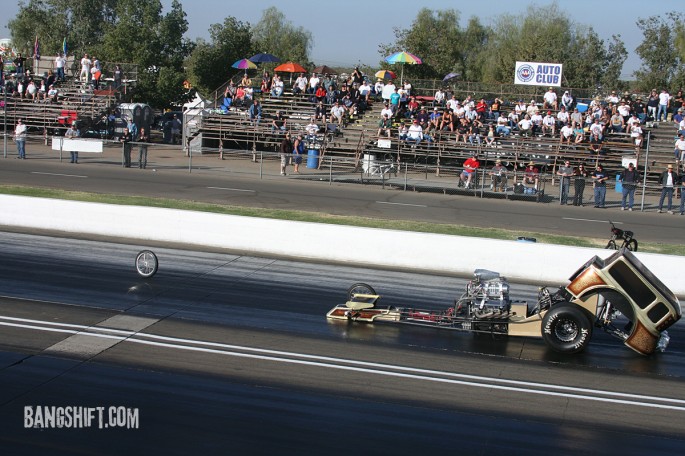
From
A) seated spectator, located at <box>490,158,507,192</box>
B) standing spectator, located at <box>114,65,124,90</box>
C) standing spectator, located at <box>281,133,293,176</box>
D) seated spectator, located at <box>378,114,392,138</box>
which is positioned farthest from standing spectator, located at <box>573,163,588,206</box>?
standing spectator, located at <box>114,65,124,90</box>

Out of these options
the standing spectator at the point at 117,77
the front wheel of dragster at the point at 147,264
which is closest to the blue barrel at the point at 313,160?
the standing spectator at the point at 117,77

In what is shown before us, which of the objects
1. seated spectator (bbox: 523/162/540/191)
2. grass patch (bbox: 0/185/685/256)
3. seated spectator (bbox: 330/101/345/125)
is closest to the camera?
grass patch (bbox: 0/185/685/256)

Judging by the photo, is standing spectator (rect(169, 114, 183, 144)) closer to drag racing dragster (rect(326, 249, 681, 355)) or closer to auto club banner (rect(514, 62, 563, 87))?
auto club banner (rect(514, 62, 563, 87))

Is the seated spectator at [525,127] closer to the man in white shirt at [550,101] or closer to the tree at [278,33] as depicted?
the man in white shirt at [550,101]

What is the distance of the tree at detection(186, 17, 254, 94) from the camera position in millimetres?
53906

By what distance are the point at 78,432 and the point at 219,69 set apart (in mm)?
47887

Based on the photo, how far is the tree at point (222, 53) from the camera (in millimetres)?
53906

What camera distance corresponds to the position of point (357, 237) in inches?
730

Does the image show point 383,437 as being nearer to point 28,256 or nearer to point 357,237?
point 357,237

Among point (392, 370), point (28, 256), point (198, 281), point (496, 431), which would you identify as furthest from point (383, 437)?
point (28, 256)

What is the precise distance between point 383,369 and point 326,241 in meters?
7.63

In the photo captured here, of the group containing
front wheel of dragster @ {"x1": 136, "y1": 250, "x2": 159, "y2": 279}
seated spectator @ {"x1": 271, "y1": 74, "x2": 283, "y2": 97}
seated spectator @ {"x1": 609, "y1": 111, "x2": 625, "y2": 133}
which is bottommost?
front wheel of dragster @ {"x1": 136, "y1": 250, "x2": 159, "y2": 279}

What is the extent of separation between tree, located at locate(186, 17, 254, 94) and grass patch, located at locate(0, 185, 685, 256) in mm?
29566

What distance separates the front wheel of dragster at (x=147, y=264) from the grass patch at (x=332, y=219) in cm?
653
